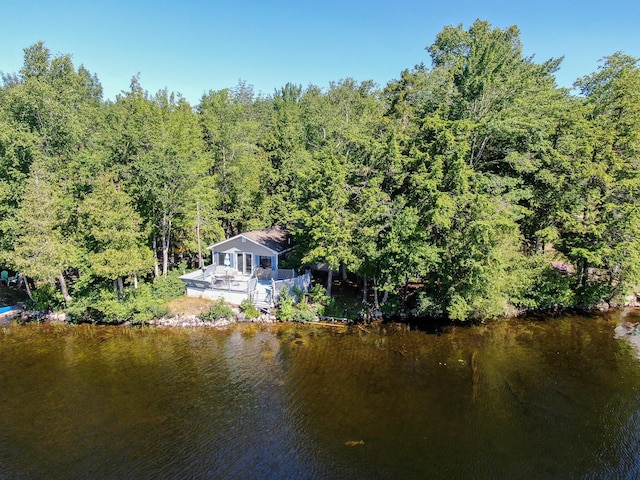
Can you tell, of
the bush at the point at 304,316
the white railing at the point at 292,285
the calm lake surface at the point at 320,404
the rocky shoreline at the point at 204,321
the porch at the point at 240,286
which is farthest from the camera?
the white railing at the point at 292,285

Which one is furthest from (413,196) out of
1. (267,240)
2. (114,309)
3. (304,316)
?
(114,309)

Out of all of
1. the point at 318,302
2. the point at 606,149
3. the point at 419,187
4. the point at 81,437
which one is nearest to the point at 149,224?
the point at 318,302

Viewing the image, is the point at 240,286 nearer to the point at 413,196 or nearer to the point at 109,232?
the point at 109,232

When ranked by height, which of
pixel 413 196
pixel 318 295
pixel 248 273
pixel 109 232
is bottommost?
pixel 318 295

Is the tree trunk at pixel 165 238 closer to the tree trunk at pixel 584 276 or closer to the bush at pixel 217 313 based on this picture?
the bush at pixel 217 313

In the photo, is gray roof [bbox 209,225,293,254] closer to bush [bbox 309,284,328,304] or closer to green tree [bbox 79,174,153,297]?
bush [bbox 309,284,328,304]

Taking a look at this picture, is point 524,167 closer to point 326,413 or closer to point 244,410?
point 326,413

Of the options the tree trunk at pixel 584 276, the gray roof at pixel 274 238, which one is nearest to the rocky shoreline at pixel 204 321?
the gray roof at pixel 274 238
